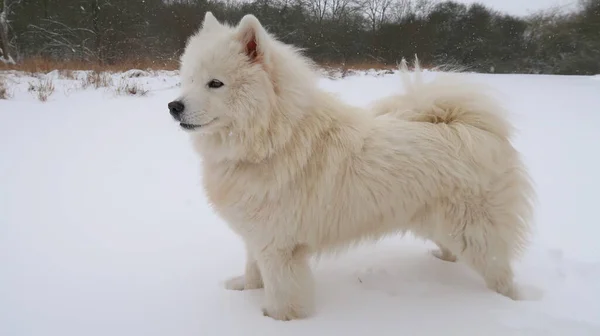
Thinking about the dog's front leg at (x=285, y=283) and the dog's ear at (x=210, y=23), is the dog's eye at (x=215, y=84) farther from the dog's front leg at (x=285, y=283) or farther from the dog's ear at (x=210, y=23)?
the dog's front leg at (x=285, y=283)

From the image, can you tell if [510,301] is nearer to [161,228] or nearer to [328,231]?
[328,231]

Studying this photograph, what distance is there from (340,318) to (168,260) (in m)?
1.47

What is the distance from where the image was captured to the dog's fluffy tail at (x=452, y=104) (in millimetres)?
2434

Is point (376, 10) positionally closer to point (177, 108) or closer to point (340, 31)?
point (340, 31)

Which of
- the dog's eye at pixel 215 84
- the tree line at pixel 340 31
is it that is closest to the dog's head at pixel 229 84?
the dog's eye at pixel 215 84

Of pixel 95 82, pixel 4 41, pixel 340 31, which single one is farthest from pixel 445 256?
pixel 340 31

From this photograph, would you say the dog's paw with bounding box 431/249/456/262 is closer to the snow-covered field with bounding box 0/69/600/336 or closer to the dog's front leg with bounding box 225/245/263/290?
the snow-covered field with bounding box 0/69/600/336

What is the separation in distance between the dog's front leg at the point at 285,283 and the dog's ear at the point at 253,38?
120 centimetres

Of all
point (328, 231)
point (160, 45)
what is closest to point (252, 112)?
point (328, 231)

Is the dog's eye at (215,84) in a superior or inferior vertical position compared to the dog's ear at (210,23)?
inferior

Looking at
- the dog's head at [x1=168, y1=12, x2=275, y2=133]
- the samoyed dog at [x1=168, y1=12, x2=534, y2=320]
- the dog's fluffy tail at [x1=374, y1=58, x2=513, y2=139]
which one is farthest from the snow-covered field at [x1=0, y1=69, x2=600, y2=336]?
the dog's head at [x1=168, y1=12, x2=275, y2=133]

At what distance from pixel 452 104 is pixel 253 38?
1.45 meters

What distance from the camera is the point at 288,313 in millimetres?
2217

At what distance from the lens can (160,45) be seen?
18562mm
